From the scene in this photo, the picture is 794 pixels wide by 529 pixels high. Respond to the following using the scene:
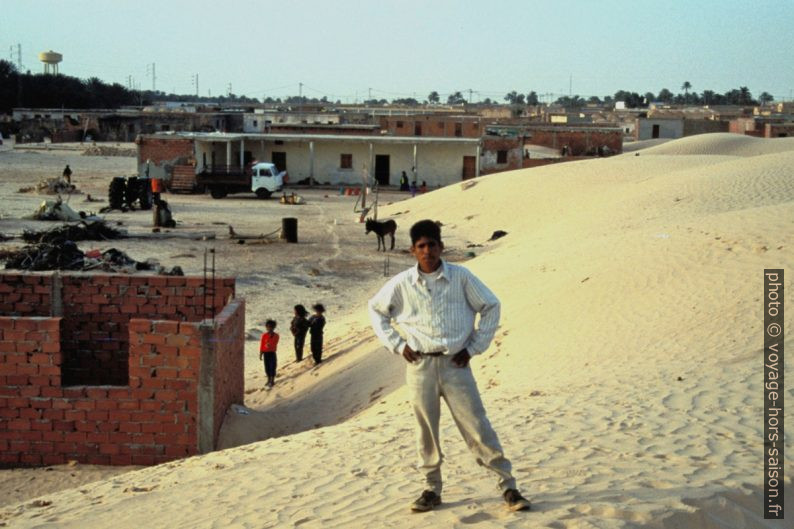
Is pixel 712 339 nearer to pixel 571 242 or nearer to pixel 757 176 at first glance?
pixel 571 242

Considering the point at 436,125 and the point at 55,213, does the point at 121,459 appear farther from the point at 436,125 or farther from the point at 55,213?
the point at 436,125

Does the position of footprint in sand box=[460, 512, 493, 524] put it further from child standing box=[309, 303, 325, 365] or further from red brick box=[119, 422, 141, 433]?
child standing box=[309, 303, 325, 365]

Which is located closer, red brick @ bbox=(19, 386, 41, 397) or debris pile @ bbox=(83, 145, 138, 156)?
red brick @ bbox=(19, 386, 41, 397)

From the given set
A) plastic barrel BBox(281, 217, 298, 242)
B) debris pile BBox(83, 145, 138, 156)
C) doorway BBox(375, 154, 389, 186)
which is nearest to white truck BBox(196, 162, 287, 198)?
doorway BBox(375, 154, 389, 186)

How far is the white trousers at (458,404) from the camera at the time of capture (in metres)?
5.62

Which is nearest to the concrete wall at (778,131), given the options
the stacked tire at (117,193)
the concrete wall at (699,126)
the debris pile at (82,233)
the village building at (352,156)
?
the concrete wall at (699,126)

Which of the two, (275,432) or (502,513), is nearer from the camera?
(502,513)

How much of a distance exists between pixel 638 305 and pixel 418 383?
A: 309 inches

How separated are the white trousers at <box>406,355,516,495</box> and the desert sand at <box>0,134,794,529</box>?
314 mm

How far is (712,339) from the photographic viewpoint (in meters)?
11.3

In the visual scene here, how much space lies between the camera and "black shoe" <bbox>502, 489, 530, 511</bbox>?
5699 millimetres

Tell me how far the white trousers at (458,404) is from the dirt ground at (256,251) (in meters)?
4.84

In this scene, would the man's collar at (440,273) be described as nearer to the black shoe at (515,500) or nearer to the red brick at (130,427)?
the black shoe at (515,500)

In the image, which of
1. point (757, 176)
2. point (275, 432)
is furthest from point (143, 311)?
point (757, 176)
